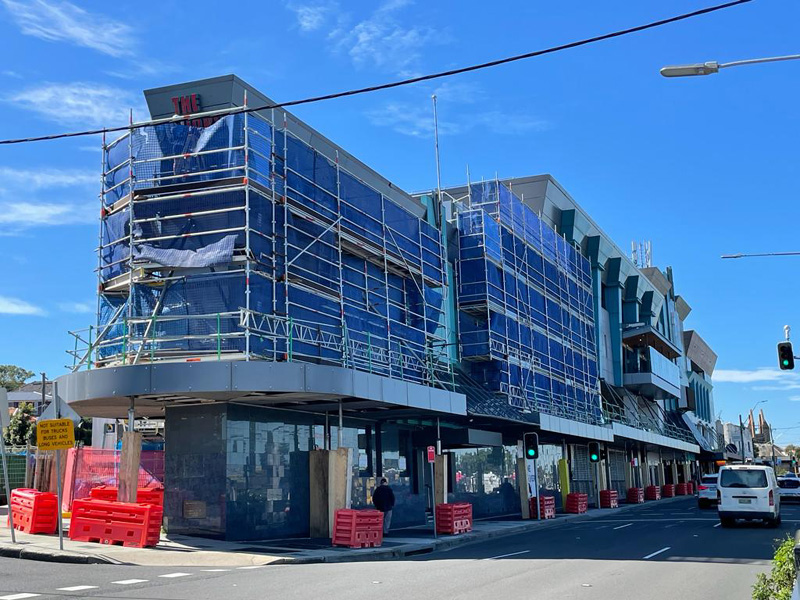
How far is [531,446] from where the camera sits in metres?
31.3

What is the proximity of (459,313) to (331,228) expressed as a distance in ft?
41.2

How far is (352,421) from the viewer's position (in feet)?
86.1

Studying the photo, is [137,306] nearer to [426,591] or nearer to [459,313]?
[426,591]

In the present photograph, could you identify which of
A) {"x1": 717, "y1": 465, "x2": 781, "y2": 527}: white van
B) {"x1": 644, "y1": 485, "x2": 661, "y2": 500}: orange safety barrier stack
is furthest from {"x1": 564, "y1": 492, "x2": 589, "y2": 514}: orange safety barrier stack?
{"x1": 644, "y1": 485, "x2": 661, "y2": 500}: orange safety barrier stack

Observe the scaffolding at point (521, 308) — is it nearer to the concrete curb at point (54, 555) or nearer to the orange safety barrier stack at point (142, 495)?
the orange safety barrier stack at point (142, 495)

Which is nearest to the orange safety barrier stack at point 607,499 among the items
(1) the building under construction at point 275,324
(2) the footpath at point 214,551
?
(1) the building under construction at point 275,324

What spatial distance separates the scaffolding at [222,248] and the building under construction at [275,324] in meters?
0.06

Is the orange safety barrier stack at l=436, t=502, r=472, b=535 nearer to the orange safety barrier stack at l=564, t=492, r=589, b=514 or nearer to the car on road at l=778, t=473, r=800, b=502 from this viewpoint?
the orange safety barrier stack at l=564, t=492, r=589, b=514

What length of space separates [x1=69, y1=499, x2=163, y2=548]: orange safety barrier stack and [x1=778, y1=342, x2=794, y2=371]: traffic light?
1737 cm

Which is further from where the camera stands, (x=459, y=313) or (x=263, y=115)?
(x=459, y=313)

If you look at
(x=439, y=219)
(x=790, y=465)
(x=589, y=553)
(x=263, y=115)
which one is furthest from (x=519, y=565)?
(x=790, y=465)

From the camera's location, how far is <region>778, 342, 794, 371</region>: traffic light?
82.0 ft

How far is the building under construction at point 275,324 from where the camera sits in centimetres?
2109

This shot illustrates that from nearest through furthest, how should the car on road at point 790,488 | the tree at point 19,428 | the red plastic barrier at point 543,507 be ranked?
1. the red plastic barrier at point 543,507
2. the car on road at point 790,488
3. the tree at point 19,428
